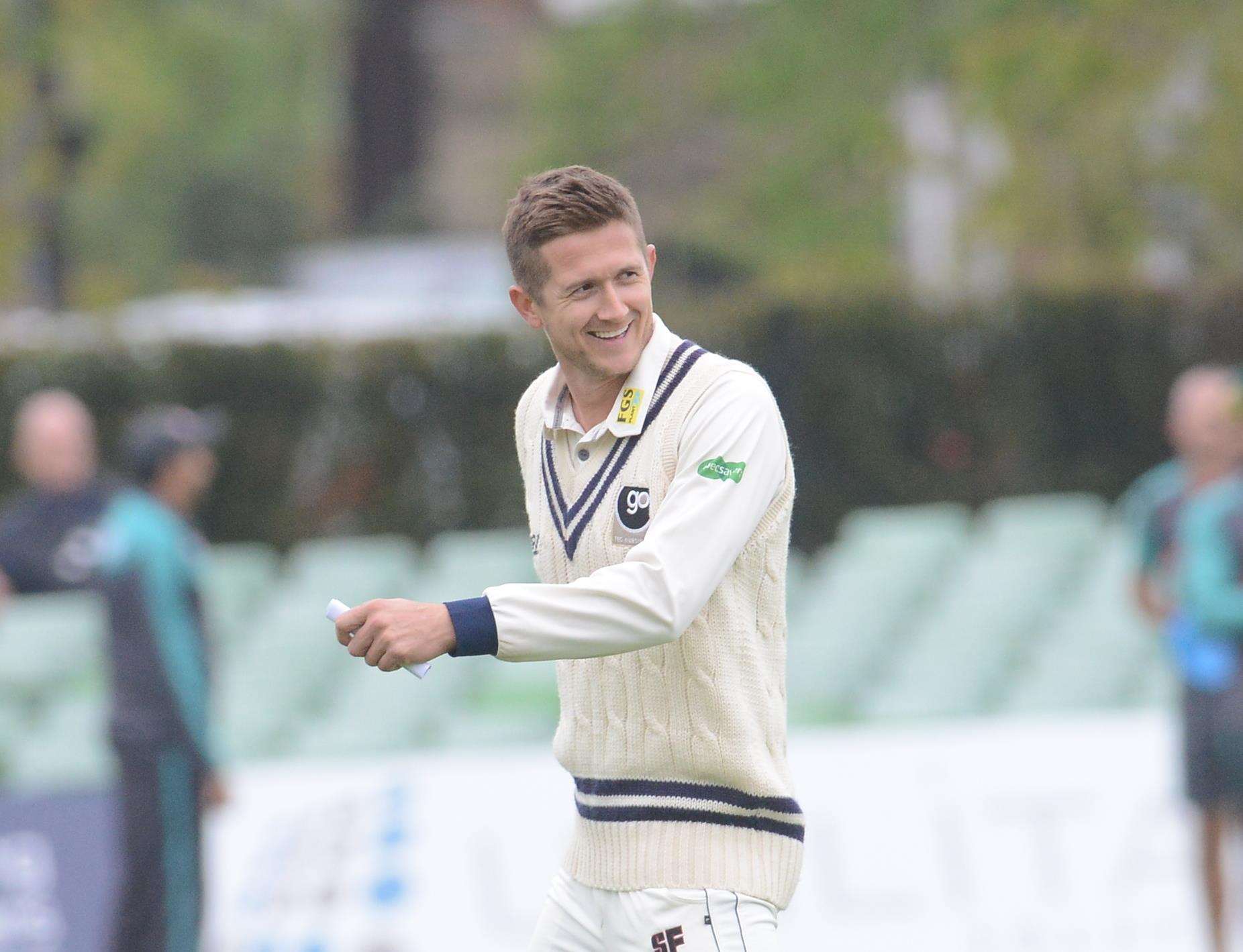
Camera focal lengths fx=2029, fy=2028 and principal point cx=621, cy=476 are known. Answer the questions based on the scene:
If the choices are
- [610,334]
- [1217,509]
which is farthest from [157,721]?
[610,334]

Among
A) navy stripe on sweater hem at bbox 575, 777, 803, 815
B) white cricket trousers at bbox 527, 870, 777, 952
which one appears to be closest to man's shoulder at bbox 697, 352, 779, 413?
navy stripe on sweater hem at bbox 575, 777, 803, 815

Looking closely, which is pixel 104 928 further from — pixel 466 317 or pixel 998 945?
pixel 466 317

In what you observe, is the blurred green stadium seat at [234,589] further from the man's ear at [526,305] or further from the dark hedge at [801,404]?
the man's ear at [526,305]

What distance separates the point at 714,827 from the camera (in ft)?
10.5

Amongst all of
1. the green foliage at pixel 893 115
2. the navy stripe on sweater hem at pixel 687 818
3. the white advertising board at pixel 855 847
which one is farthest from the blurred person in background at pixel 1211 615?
the green foliage at pixel 893 115

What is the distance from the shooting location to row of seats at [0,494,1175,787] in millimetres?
8742

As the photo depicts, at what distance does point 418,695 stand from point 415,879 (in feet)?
6.70

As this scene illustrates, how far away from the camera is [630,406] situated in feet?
10.5

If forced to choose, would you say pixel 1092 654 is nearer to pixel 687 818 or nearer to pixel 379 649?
pixel 687 818

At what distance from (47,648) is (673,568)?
6998mm

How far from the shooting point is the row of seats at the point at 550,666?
8.74 meters

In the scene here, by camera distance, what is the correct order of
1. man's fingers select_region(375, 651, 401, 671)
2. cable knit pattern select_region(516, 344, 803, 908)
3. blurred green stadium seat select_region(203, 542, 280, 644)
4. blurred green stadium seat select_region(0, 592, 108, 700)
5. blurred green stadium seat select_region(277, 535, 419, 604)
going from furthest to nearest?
blurred green stadium seat select_region(203, 542, 280, 644) → blurred green stadium seat select_region(277, 535, 419, 604) → blurred green stadium seat select_region(0, 592, 108, 700) → cable knit pattern select_region(516, 344, 803, 908) → man's fingers select_region(375, 651, 401, 671)

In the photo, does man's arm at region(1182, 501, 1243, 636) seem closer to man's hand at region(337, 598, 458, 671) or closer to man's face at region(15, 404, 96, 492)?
man's hand at region(337, 598, 458, 671)

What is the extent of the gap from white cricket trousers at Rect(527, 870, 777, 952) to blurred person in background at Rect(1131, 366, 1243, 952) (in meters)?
3.68
